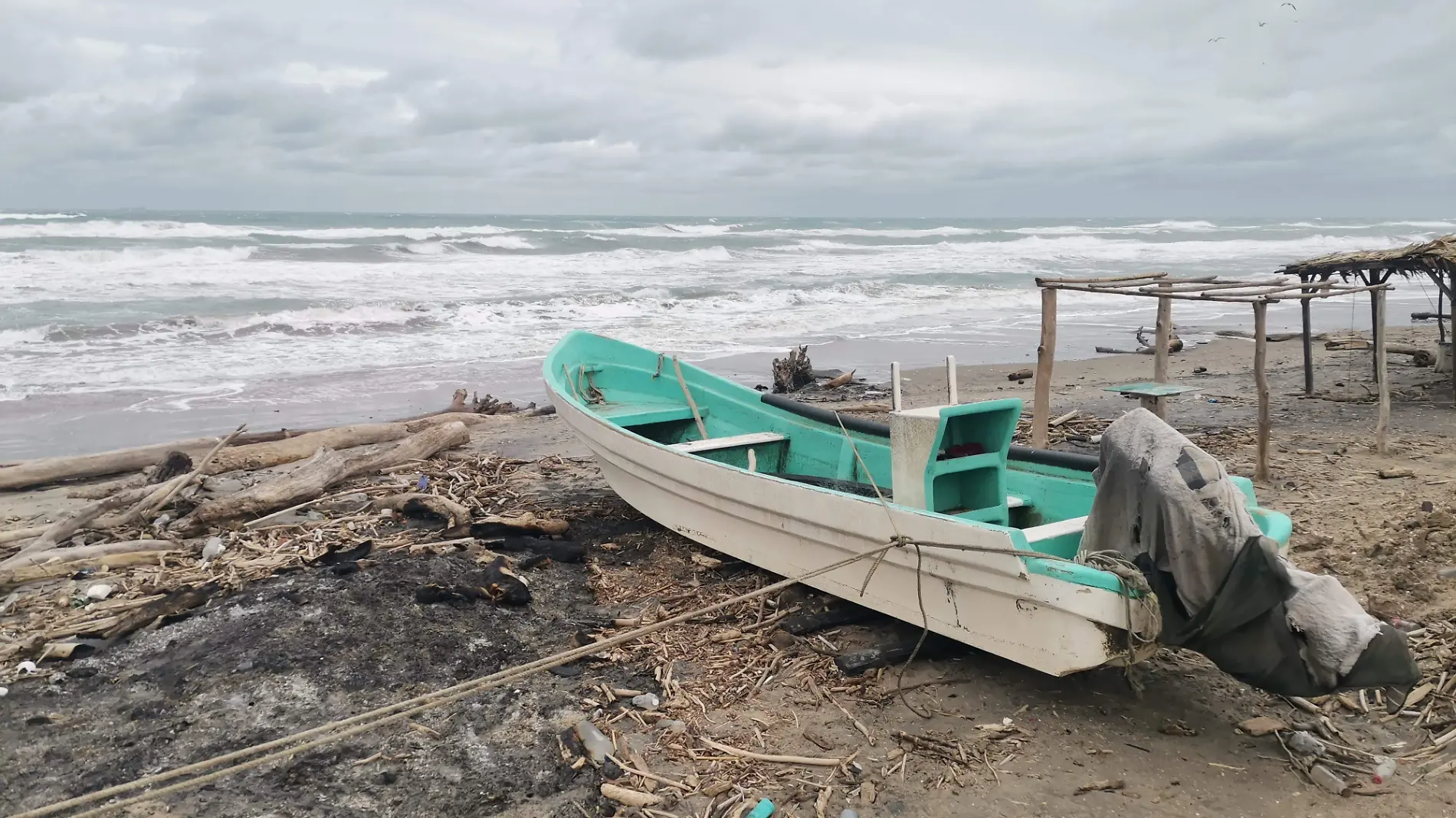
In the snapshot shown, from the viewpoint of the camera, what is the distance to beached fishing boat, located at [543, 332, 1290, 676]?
4.02 meters

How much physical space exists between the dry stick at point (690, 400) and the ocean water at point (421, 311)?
5.84 metres

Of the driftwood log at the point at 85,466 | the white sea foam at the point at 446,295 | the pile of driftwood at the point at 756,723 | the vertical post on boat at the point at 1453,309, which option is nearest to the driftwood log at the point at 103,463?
the driftwood log at the point at 85,466

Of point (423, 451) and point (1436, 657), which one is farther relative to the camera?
point (423, 451)

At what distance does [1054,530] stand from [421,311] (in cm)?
1984

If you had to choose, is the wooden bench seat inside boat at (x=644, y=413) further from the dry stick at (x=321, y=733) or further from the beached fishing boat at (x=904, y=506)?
the dry stick at (x=321, y=733)

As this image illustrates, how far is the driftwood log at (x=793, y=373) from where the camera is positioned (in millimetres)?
13133

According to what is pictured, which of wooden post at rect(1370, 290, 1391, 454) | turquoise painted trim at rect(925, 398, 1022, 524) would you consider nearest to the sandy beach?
turquoise painted trim at rect(925, 398, 1022, 524)

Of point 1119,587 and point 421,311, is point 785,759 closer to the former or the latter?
point 1119,587

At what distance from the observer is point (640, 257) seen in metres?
38.2

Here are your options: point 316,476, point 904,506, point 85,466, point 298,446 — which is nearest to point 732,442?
point 904,506

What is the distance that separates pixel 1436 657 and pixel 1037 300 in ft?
74.1

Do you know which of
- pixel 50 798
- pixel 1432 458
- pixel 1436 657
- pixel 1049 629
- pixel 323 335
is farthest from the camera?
pixel 323 335

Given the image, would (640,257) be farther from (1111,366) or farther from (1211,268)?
(1111,366)

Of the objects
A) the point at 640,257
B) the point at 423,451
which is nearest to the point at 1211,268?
the point at 640,257
